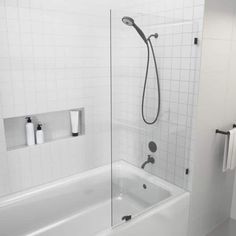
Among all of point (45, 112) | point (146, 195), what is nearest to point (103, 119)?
point (45, 112)

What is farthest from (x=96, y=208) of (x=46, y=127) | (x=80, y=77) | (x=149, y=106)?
(x=80, y=77)

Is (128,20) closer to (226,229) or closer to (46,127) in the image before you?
(46,127)

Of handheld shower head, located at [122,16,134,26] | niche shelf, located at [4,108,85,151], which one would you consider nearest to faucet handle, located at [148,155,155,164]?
niche shelf, located at [4,108,85,151]

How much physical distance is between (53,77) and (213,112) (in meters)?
1.49

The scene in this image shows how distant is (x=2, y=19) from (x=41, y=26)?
31cm

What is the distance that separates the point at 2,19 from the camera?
192 centimetres

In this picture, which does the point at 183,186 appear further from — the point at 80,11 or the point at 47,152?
the point at 80,11

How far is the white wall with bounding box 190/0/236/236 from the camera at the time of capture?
2.09m

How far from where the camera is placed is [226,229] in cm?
265

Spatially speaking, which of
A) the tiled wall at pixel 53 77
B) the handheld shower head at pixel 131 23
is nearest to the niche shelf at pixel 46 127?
the tiled wall at pixel 53 77

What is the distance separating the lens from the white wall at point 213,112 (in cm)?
209

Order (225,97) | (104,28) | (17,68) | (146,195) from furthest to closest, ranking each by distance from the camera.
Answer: (104,28) → (225,97) → (146,195) → (17,68)

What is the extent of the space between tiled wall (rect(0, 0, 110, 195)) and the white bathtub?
0.14 meters

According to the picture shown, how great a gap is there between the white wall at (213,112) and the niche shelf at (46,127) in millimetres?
1189
